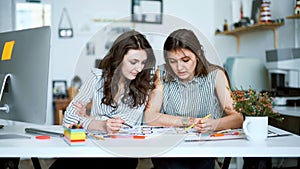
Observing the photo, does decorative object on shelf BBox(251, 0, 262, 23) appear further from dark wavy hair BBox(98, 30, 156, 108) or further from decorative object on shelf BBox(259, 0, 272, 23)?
dark wavy hair BBox(98, 30, 156, 108)

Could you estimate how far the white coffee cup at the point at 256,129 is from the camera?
1.34 meters

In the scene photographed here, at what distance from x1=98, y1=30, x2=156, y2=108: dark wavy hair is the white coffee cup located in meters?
0.36

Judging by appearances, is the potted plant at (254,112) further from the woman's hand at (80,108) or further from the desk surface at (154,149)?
the woman's hand at (80,108)

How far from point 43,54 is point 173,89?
1.54ft

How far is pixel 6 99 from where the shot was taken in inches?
59.4

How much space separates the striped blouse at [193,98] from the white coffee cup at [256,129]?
0.18 m

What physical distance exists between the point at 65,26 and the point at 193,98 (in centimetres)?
315

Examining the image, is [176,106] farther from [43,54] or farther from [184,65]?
[43,54]

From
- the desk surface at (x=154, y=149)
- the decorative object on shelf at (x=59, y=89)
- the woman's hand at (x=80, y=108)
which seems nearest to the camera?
the desk surface at (x=154, y=149)

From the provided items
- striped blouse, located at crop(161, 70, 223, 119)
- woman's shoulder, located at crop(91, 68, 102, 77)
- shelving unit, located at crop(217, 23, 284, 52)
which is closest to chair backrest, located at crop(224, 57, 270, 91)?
shelving unit, located at crop(217, 23, 284, 52)

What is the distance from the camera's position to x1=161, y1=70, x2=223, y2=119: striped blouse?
1.46m

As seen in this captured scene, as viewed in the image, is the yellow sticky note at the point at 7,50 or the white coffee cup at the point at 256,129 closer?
the white coffee cup at the point at 256,129

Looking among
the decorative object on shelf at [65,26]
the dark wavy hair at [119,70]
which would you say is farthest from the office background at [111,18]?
the dark wavy hair at [119,70]

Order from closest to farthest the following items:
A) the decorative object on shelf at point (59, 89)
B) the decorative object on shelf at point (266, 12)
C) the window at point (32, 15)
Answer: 1. the decorative object on shelf at point (266, 12)
2. the window at point (32, 15)
3. the decorative object on shelf at point (59, 89)
